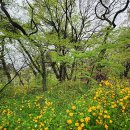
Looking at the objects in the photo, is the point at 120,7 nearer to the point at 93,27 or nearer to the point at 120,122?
the point at 93,27

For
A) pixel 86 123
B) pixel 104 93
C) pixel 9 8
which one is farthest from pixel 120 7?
pixel 86 123

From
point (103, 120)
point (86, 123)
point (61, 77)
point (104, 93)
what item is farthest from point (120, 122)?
point (61, 77)

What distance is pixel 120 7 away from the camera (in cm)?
1925

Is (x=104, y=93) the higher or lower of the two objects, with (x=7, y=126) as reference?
higher

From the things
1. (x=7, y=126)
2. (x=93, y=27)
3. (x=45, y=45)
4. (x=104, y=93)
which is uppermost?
(x=93, y=27)

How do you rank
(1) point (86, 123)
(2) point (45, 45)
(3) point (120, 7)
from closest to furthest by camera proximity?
(1) point (86, 123)
(2) point (45, 45)
(3) point (120, 7)

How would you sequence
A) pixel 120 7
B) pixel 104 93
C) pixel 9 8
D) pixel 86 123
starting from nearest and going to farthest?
pixel 86 123
pixel 104 93
pixel 9 8
pixel 120 7

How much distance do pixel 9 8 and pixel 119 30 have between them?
25.8 ft

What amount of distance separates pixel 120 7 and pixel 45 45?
783 centimetres

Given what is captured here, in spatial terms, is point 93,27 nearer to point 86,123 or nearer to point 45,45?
point 45,45

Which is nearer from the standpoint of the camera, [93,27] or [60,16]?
[60,16]

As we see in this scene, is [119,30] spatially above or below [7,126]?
above

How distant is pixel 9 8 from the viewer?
17219mm

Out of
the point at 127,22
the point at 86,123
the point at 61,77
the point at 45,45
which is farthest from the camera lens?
the point at 127,22
